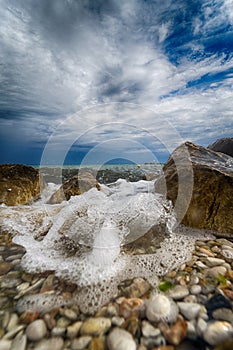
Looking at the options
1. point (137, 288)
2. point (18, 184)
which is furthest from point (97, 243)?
point (18, 184)

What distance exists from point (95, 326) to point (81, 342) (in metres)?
0.14

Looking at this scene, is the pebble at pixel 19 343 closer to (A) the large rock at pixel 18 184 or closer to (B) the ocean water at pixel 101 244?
(B) the ocean water at pixel 101 244

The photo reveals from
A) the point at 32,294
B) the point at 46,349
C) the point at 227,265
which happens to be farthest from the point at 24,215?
the point at 227,265

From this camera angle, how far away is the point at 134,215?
9.28 feet

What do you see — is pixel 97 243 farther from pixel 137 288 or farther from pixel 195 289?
pixel 195 289

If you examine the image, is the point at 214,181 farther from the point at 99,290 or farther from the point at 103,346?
the point at 103,346

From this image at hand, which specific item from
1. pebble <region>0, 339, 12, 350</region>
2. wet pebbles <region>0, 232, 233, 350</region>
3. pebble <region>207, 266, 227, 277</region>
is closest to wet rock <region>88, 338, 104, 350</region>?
wet pebbles <region>0, 232, 233, 350</region>

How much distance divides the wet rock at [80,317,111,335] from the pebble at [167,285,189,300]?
0.60 meters

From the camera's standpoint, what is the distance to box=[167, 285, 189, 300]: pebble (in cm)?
155

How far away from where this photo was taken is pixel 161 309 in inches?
55.1

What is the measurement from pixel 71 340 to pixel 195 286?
3.78ft

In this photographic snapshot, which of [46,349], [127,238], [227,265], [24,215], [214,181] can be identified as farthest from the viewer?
[24,215]

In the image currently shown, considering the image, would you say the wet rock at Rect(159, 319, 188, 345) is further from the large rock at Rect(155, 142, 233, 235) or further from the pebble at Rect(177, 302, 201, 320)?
the large rock at Rect(155, 142, 233, 235)

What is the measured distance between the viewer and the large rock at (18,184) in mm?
5094
